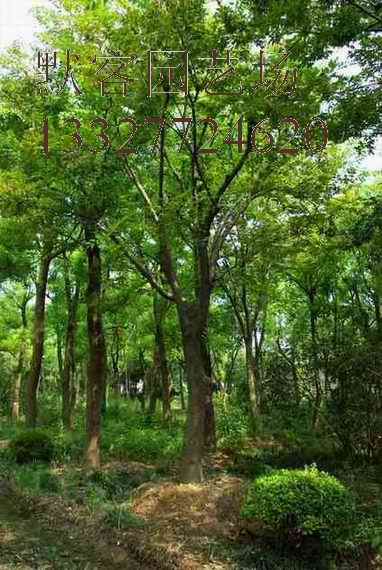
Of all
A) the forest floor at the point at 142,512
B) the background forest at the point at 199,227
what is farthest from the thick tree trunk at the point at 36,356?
the forest floor at the point at 142,512

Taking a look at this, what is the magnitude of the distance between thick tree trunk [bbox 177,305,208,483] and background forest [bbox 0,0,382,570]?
0.04 metres

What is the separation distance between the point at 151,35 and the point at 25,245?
8.27m

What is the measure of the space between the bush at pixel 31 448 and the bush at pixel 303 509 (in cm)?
775

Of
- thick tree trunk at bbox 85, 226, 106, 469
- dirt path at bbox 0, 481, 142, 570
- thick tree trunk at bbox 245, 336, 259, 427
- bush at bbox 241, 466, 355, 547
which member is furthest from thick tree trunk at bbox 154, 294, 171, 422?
bush at bbox 241, 466, 355, 547

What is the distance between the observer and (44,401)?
3125 centimetres

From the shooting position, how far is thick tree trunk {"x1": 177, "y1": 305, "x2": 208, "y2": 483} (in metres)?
11.0

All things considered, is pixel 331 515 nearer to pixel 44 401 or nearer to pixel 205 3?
pixel 205 3

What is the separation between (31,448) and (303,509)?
28.5ft

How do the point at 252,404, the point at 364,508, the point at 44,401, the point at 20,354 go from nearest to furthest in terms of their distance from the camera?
the point at 364,508
the point at 252,404
the point at 20,354
the point at 44,401

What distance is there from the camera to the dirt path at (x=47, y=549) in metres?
6.89

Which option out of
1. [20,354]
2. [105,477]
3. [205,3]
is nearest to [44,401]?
[20,354]

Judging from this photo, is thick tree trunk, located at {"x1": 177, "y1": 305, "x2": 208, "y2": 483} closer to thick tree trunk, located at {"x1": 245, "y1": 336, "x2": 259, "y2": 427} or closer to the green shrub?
the green shrub

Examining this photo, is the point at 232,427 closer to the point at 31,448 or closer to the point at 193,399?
the point at 193,399

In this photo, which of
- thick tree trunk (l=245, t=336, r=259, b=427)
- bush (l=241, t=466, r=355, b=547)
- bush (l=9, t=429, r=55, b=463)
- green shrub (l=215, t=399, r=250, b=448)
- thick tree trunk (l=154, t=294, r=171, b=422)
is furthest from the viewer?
thick tree trunk (l=154, t=294, r=171, b=422)
